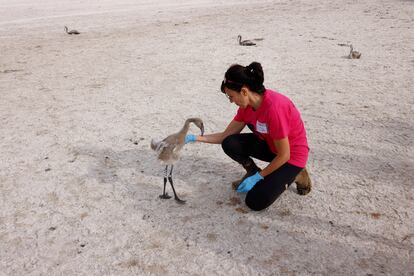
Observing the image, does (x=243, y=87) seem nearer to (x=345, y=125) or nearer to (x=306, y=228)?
(x=306, y=228)

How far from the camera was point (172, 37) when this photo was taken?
12.4m

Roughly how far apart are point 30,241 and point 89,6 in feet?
63.1

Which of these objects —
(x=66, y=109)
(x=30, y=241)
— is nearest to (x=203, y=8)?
(x=66, y=109)

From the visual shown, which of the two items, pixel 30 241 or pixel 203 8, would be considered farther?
pixel 203 8

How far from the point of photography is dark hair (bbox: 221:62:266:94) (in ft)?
11.8

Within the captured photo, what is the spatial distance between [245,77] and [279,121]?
0.55 meters

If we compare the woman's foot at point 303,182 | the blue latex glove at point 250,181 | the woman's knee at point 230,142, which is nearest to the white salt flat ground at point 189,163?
the woman's foot at point 303,182

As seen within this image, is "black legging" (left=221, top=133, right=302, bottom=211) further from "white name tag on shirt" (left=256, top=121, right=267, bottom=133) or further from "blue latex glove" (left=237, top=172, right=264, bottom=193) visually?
"white name tag on shirt" (left=256, top=121, right=267, bottom=133)

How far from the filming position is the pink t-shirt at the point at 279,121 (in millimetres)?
3740

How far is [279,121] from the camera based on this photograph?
3719mm

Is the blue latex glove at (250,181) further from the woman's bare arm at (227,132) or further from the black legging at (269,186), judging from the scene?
the woman's bare arm at (227,132)

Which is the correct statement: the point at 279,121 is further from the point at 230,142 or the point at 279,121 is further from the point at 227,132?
the point at 227,132

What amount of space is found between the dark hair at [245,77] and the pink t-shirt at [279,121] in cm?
26

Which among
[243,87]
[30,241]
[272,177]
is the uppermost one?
[243,87]
